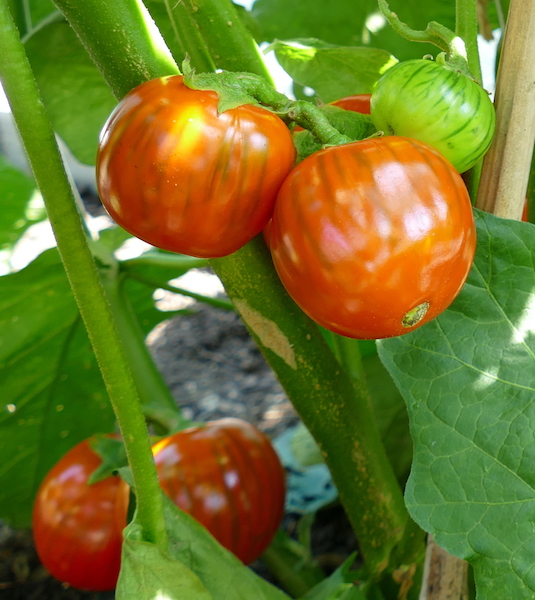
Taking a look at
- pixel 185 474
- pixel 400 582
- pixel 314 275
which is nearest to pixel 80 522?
pixel 185 474

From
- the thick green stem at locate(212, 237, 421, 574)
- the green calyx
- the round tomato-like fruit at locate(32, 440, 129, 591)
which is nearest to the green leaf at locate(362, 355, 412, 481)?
the thick green stem at locate(212, 237, 421, 574)

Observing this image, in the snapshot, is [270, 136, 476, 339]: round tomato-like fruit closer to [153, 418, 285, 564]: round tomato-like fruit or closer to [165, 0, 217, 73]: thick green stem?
[165, 0, 217, 73]: thick green stem

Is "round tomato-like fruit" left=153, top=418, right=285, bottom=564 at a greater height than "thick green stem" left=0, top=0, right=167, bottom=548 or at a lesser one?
lesser

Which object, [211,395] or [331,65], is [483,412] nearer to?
[331,65]

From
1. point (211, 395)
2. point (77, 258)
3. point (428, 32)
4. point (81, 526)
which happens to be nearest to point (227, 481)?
point (81, 526)

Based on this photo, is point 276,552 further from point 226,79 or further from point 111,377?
point 226,79

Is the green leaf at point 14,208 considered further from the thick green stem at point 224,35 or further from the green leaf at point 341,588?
the green leaf at point 341,588

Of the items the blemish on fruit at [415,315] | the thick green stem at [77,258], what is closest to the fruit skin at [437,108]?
the blemish on fruit at [415,315]
